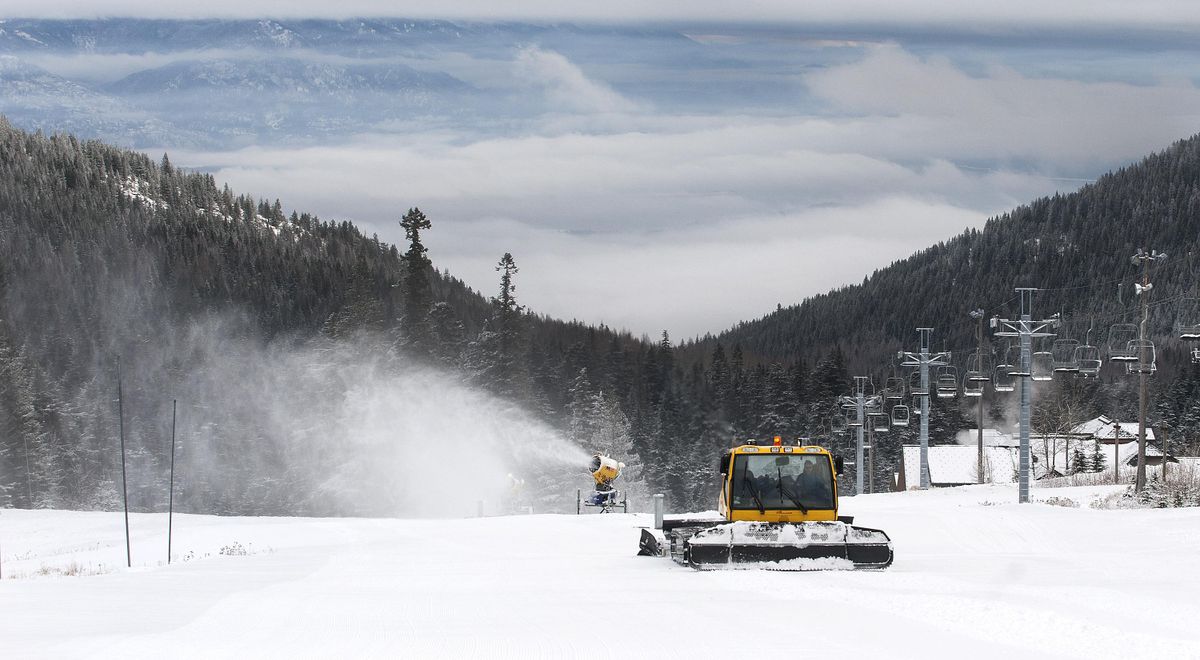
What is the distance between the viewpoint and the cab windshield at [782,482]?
81.3ft

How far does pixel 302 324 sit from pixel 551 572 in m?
160

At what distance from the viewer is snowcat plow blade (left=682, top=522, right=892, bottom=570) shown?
75.7 feet

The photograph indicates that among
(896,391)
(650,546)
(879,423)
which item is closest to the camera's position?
(650,546)

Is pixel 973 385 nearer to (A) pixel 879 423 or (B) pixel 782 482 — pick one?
(A) pixel 879 423

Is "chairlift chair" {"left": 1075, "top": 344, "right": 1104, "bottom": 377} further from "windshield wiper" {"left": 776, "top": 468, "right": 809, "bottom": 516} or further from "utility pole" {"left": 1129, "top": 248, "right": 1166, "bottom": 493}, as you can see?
"windshield wiper" {"left": 776, "top": 468, "right": 809, "bottom": 516}

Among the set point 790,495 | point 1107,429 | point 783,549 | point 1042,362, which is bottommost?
point 1107,429

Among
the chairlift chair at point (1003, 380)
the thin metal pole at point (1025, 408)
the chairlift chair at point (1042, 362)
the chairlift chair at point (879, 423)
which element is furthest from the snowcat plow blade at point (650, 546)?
the chairlift chair at point (879, 423)

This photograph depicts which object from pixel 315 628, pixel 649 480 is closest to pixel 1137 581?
pixel 315 628

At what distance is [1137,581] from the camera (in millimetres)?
21031

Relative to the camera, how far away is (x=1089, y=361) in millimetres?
51719

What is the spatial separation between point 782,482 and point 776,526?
1.79 meters

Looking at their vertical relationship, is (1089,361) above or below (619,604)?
above

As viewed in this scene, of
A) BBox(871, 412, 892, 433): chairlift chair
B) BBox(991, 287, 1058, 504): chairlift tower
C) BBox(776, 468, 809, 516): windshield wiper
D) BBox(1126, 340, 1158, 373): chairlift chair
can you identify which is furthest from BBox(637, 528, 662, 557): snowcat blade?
BBox(871, 412, 892, 433): chairlift chair

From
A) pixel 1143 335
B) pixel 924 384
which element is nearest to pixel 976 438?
pixel 924 384
